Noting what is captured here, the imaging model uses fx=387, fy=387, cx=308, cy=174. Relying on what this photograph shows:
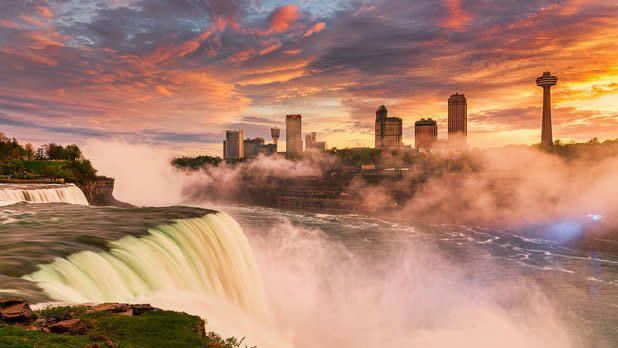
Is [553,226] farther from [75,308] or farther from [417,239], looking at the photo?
[75,308]

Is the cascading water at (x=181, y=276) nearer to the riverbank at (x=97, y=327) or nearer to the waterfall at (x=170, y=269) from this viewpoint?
the waterfall at (x=170, y=269)

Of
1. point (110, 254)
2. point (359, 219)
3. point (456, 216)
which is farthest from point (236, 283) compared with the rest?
point (456, 216)

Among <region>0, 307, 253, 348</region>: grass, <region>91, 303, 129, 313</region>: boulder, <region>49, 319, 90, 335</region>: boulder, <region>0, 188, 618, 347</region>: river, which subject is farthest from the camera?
<region>0, 188, 618, 347</region>: river

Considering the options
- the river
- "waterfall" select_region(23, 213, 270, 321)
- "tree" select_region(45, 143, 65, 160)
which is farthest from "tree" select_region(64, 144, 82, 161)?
"waterfall" select_region(23, 213, 270, 321)

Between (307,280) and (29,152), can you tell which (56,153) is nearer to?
(29,152)

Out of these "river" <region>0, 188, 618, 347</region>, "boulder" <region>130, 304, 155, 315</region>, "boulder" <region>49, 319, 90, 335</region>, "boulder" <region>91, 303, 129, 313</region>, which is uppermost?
"boulder" <region>49, 319, 90, 335</region>

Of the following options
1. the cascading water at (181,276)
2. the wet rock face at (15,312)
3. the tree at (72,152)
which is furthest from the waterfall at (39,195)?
the tree at (72,152)

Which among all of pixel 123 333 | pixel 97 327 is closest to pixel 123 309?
pixel 97 327

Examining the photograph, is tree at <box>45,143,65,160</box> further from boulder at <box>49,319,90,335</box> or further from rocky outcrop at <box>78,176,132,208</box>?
boulder at <box>49,319,90,335</box>
